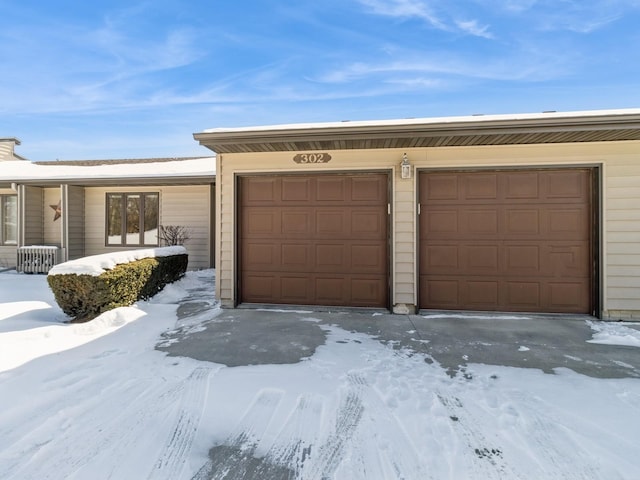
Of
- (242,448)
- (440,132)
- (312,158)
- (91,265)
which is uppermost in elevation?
(440,132)

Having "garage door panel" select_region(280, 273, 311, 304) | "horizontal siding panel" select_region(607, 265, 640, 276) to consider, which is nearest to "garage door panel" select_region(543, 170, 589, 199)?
"horizontal siding panel" select_region(607, 265, 640, 276)

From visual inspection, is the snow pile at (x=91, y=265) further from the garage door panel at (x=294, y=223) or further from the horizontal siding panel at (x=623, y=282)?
the horizontal siding panel at (x=623, y=282)

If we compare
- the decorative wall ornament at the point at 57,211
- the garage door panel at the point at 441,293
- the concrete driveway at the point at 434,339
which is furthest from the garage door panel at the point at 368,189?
the decorative wall ornament at the point at 57,211

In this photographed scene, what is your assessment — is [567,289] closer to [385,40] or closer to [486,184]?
[486,184]

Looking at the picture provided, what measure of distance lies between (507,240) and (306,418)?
4.39 metres

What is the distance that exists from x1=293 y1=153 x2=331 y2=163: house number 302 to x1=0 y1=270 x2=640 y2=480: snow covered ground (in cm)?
314

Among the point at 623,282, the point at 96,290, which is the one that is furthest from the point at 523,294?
the point at 96,290

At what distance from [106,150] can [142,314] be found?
12502mm

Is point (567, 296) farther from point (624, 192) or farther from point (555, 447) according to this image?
point (555, 447)

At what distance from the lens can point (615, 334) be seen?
4.20 m

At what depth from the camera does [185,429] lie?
214cm

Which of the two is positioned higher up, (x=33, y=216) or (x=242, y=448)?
(x=33, y=216)

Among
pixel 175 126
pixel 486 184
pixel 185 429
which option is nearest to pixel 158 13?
pixel 175 126

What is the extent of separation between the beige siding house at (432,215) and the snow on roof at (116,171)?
390 cm
